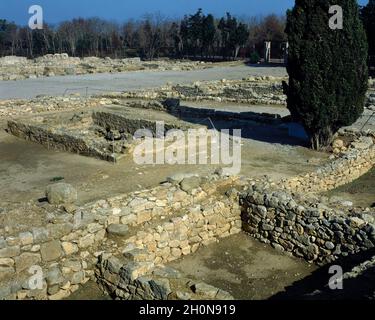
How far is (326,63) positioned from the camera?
13.6 meters

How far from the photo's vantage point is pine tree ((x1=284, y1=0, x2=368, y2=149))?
13.6 meters

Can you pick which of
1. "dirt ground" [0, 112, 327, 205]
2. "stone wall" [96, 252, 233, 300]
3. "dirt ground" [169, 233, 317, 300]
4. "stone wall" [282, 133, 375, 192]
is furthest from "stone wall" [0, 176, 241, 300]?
"stone wall" [282, 133, 375, 192]

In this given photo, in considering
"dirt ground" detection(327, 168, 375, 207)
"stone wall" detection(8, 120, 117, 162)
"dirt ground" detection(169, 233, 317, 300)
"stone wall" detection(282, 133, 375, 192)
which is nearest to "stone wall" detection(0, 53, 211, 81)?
"stone wall" detection(8, 120, 117, 162)

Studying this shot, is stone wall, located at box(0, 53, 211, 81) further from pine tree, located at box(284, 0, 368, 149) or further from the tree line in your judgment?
pine tree, located at box(284, 0, 368, 149)

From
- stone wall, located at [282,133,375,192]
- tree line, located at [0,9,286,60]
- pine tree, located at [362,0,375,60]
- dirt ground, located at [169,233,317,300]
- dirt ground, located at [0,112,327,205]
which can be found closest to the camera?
dirt ground, located at [169,233,317,300]

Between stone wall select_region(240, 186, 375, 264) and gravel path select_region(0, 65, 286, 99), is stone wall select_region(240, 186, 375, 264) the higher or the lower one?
the lower one

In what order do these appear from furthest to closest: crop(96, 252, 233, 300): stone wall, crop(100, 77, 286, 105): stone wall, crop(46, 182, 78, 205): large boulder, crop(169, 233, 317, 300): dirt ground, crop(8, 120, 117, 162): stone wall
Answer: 1. crop(100, 77, 286, 105): stone wall
2. crop(8, 120, 117, 162): stone wall
3. crop(46, 182, 78, 205): large boulder
4. crop(169, 233, 317, 300): dirt ground
5. crop(96, 252, 233, 300): stone wall

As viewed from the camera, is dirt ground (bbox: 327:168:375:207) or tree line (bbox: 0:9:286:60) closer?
dirt ground (bbox: 327:168:375:207)

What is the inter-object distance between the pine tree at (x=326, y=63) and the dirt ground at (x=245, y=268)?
18.8 ft

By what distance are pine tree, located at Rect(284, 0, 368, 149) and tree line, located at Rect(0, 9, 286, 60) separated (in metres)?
46.0

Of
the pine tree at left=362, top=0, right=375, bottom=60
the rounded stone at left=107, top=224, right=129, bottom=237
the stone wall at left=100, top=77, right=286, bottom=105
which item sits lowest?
the rounded stone at left=107, top=224, right=129, bottom=237
